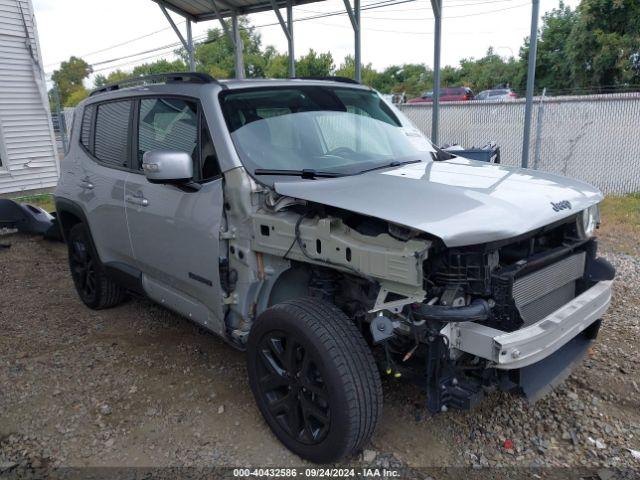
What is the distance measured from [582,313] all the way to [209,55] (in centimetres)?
5421

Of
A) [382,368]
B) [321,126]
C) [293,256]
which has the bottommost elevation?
[382,368]

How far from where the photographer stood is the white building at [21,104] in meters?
11.0

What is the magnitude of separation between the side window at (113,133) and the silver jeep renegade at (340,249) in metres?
0.02

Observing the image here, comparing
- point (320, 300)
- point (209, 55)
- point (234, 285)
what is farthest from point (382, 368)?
point (209, 55)

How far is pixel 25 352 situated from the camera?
422cm

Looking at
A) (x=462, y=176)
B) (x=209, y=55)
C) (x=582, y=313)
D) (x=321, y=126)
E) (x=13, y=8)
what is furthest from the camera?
(x=209, y=55)

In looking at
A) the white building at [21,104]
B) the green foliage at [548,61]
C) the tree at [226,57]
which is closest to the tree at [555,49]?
the green foliage at [548,61]

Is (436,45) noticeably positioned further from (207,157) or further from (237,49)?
(207,157)

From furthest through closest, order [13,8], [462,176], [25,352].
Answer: [13,8] → [25,352] → [462,176]

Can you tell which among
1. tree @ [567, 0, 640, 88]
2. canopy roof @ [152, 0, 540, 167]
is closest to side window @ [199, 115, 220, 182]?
canopy roof @ [152, 0, 540, 167]

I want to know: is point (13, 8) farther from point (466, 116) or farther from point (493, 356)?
point (493, 356)

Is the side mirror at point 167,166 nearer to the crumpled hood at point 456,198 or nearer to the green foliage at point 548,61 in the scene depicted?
the crumpled hood at point 456,198

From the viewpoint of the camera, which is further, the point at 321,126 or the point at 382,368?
the point at 321,126

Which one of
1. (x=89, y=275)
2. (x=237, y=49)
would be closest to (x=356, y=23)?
(x=237, y=49)
